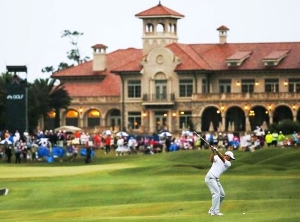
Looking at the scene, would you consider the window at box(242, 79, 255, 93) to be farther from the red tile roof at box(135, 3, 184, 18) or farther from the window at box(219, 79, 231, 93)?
the red tile roof at box(135, 3, 184, 18)

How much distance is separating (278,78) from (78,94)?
17.6 metres

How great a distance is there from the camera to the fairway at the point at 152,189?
4684cm

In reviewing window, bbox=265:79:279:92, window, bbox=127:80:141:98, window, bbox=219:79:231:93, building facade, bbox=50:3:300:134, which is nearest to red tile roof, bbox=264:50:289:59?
building facade, bbox=50:3:300:134

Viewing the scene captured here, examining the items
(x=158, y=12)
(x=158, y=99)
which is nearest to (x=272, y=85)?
(x=158, y=99)

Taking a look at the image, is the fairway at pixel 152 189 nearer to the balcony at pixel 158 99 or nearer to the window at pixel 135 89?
the balcony at pixel 158 99

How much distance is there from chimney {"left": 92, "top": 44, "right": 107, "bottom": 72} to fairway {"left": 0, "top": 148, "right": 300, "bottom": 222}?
5750 centimetres

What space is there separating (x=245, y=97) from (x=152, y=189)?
2923 inches

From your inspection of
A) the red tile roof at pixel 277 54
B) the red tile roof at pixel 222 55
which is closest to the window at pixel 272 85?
the red tile roof at pixel 222 55

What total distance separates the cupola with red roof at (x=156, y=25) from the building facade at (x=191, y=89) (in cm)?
9

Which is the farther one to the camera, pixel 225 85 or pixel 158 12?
pixel 158 12

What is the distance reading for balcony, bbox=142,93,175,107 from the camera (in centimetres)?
13500

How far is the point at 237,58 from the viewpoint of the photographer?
136m

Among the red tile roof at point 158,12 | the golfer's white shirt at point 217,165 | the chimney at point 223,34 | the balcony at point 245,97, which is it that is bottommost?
the golfer's white shirt at point 217,165

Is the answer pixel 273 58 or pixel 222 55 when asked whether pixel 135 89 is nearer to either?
pixel 222 55
